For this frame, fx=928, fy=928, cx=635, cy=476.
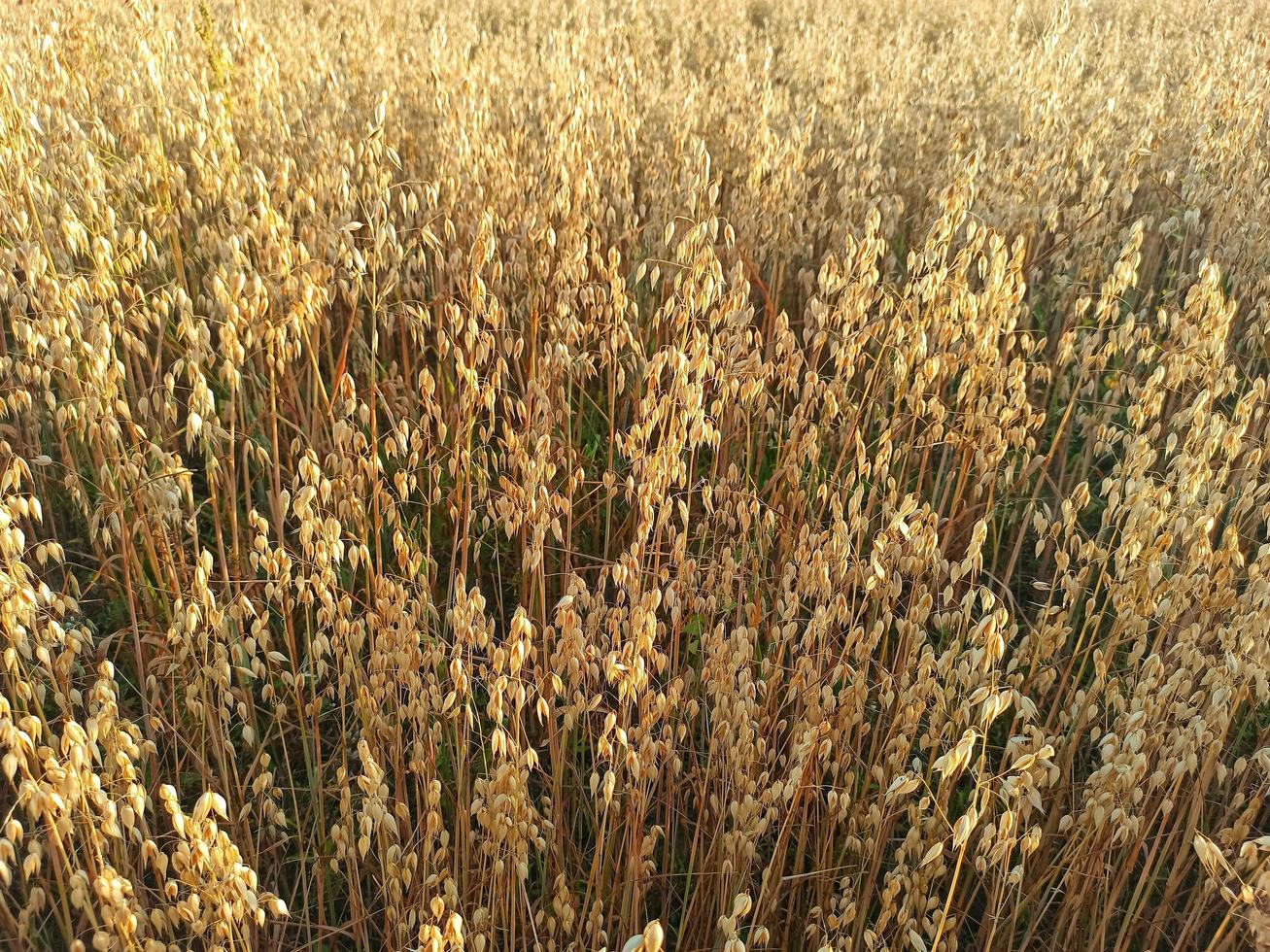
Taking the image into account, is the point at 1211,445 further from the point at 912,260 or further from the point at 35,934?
the point at 35,934

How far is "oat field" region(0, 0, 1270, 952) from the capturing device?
153 cm

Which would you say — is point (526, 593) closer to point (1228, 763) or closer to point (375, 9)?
point (1228, 763)

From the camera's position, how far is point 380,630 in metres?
1.61

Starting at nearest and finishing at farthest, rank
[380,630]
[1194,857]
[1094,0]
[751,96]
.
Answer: [380,630]
[1194,857]
[751,96]
[1094,0]

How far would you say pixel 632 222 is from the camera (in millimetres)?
2979

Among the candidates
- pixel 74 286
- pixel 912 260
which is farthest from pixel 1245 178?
pixel 74 286

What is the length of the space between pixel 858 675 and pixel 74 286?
1.67m

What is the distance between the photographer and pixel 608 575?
2441mm

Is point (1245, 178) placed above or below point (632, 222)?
above

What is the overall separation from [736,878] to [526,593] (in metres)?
0.76

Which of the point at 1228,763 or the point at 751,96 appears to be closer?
the point at 1228,763

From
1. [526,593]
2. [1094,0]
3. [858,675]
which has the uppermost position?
[1094,0]

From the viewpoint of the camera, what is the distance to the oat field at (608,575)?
5.03 ft

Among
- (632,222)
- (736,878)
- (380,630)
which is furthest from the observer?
(632,222)
